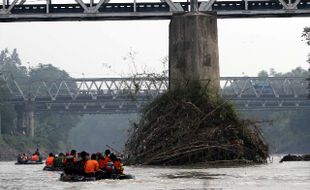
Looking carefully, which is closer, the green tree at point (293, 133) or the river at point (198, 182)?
the river at point (198, 182)

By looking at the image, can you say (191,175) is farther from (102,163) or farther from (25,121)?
(25,121)

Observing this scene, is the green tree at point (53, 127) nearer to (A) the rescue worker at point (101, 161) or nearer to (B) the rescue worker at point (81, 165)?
(A) the rescue worker at point (101, 161)

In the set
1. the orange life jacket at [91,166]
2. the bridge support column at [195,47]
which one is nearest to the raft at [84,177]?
the orange life jacket at [91,166]

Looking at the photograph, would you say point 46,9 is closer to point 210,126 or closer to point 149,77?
point 149,77

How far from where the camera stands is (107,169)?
3344 cm

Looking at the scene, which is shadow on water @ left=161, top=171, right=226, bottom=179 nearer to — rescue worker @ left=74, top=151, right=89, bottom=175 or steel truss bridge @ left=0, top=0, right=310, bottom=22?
rescue worker @ left=74, top=151, right=89, bottom=175

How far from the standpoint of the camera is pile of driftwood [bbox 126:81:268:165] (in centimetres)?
4422

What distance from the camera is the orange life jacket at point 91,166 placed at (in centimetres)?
3275

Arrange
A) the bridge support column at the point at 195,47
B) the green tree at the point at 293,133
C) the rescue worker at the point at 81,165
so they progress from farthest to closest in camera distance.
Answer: the green tree at the point at 293,133
the bridge support column at the point at 195,47
the rescue worker at the point at 81,165

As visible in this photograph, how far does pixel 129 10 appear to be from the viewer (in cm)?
5778

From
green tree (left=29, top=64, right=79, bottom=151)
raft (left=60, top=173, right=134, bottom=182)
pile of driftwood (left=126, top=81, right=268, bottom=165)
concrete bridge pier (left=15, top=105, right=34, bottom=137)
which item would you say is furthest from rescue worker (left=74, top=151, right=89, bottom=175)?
green tree (left=29, top=64, right=79, bottom=151)

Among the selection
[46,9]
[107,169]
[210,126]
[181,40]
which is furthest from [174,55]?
[107,169]

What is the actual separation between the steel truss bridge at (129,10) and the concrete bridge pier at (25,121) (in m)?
89.2

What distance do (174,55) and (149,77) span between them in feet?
6.48
